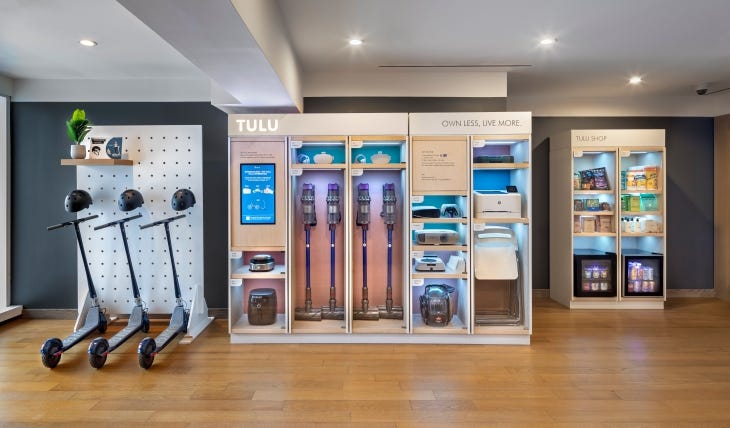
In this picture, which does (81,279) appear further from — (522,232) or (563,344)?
(563,344)

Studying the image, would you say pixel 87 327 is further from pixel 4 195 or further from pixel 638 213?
pixel 638 213

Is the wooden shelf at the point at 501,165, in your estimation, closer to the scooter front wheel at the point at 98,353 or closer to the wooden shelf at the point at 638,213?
the wooden shelf at the point at 638,213

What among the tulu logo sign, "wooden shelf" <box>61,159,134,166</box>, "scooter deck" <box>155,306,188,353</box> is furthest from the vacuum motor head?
"wooden shelf" <box>61,159,134,166</box>

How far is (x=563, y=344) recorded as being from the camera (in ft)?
14.2

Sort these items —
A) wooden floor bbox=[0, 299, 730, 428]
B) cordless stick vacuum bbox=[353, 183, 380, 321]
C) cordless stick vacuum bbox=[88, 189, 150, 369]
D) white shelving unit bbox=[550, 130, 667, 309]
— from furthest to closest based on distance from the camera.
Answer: white shelving unit bbox=[550, 130, 667, 309], cordless stick vacuum bbox=[353, 183, 380, 321], cordless stick vacuum bbox=[88, 189, 150, 369], wooden floor bbox=[0, 299, 730, 428]

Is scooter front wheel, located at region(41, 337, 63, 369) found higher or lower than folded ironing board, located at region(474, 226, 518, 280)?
lower

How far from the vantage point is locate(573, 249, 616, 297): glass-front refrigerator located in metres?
5.80

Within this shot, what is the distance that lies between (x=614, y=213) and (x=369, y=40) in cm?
394

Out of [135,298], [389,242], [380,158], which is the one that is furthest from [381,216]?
[135,298]

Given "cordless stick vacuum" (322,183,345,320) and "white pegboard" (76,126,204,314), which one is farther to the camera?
"white pegboard" (76,126,204,314)

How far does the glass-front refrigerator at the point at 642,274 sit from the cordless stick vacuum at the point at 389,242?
3215 mm

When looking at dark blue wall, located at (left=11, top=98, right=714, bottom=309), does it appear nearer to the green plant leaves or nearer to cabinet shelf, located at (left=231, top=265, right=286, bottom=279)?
the green plant leaves

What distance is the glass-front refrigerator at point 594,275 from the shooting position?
19.0 ft

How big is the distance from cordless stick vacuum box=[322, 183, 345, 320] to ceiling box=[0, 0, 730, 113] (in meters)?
0.97
